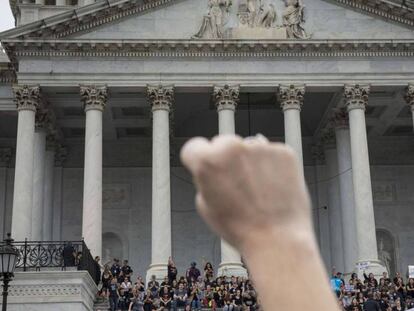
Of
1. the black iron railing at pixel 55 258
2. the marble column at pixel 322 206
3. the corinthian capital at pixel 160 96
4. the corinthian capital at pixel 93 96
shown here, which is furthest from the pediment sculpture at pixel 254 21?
the black iron railing at pixel 55 258

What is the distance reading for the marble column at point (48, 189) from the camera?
45.7m

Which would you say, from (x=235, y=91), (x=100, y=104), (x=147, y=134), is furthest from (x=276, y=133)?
(x=100, y=104)

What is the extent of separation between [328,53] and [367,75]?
2347 millimetres

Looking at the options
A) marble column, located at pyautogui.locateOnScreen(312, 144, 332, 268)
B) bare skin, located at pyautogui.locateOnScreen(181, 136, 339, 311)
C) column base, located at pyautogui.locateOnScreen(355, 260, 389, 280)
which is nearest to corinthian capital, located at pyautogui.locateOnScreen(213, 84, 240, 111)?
column base, located at pyautogui.locateOnScreen(355, 260, 389, 280)

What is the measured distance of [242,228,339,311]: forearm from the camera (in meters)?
2.56

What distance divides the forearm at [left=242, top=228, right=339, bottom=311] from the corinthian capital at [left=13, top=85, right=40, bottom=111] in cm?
3885

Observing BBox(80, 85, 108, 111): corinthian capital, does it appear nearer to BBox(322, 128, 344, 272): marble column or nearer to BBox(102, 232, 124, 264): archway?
BBox(102, 232, 124, 264): archway

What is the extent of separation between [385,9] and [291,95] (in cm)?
677

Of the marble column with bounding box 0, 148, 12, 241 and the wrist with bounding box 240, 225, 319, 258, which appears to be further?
the marble column with bounding box 0, 148, 12, 241

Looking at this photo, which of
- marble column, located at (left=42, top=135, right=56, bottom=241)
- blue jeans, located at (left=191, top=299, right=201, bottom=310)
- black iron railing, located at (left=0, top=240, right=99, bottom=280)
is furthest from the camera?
marble column, located at (left=42, top=135, right=56, bottom=241)

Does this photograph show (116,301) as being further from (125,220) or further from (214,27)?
(125,220)

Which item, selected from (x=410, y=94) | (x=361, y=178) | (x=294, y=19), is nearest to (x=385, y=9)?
(x=410, y=94)

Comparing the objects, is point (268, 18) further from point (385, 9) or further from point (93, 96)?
point (93, 96)

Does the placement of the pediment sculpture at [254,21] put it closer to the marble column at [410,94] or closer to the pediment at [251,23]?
the pediment at [251,23]
